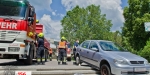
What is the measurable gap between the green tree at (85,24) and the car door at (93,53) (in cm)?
3570

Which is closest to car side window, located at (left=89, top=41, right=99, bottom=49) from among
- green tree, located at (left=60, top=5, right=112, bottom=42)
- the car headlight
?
the car headlight

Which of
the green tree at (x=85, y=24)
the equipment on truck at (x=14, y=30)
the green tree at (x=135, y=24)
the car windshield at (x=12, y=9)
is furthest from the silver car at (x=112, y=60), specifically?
the green tree at (x=85, y=24)

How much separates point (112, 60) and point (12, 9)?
518cm

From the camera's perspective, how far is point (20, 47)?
9.81 m

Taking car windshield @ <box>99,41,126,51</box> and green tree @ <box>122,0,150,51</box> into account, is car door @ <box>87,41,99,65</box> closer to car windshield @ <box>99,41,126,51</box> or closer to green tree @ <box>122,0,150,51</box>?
car windshield @ <box>99,41,126,51</box>

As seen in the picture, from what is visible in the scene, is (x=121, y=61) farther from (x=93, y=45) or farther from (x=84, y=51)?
(x=84, y=51)

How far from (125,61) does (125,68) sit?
0.98 ft

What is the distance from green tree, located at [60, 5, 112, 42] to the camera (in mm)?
46969

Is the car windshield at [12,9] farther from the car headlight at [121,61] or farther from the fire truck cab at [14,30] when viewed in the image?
the car headlight at [121,61]

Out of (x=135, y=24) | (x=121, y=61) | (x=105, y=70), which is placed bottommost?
(x=105, y=70)

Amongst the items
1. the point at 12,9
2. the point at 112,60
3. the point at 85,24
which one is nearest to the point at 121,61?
the point at 112,60

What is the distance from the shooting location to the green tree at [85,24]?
154ft

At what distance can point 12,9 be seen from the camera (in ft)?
33.4

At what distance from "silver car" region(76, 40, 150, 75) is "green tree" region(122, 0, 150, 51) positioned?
574 inches
